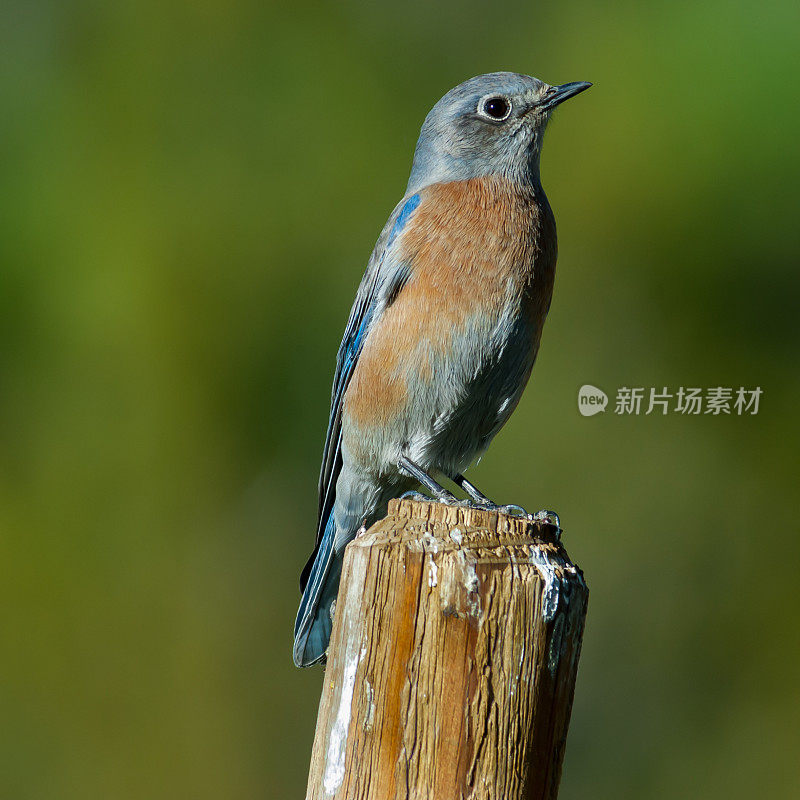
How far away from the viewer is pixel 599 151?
794 centimetres

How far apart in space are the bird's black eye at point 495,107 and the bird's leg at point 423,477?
1.76m

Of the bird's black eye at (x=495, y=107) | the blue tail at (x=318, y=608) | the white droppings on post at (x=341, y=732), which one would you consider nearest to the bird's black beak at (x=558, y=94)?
the bird's black eye at (x=495, y=107)

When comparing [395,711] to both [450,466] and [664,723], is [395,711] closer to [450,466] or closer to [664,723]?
[450,466]

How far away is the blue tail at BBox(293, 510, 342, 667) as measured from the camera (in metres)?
4.80

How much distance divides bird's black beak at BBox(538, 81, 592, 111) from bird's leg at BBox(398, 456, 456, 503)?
188 cm

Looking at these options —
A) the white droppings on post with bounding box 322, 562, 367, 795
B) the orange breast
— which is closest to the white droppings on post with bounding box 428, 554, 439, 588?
Result: the white droppings on post with bounding box 322, 562, 367, 795

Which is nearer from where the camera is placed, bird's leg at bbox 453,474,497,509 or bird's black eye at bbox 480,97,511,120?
bird's leg at bbox 453,474,497,509

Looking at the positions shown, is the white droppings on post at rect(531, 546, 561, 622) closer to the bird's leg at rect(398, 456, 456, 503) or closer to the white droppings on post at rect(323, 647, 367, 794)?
the white droppings on post at rect(323, 647, 367, 794)

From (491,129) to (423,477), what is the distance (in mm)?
1756

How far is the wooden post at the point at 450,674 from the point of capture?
8.78 ft

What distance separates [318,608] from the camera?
4.93 metres

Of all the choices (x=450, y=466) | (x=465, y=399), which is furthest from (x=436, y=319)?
(x=450, y=466)

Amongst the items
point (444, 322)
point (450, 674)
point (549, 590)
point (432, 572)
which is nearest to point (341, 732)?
point (450, 674)

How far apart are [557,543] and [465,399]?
1.60 metres
